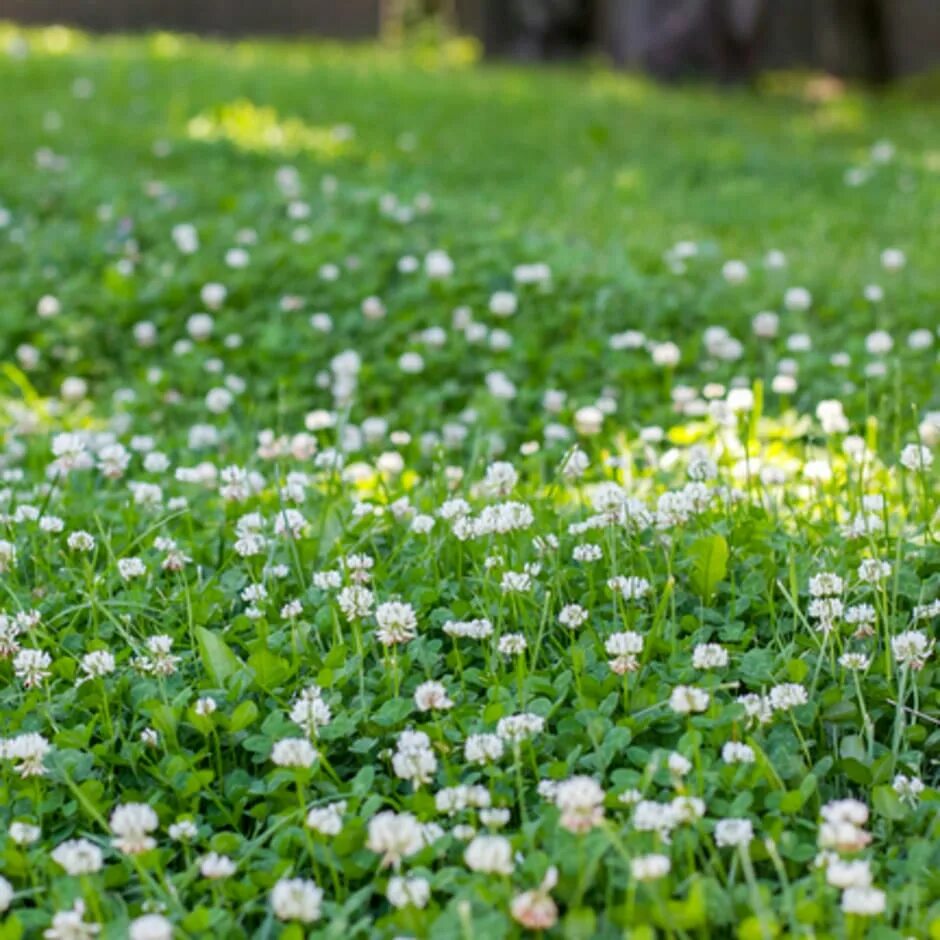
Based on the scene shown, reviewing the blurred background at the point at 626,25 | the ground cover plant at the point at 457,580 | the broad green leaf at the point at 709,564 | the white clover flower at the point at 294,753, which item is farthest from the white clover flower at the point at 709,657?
the blurred background at the point at 626,25

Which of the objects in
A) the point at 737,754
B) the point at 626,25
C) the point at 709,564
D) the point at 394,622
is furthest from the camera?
the point at 626,25

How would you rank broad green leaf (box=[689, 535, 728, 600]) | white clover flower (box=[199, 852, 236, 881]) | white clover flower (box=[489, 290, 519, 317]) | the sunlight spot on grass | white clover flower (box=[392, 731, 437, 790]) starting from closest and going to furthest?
white clover flower (box=[199, 852, 236, 881])
white clover flower (box=[392, 731, 437, 790])
broad green leaf (box=[689, 535, 728, 600])
white clover flower (box=[489, 290, 519, 317])
the sunlight spot on grass

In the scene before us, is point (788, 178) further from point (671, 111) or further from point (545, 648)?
point (545, 648)

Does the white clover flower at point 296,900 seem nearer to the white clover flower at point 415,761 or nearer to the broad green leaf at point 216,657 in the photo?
the white clover flower at point 415,761

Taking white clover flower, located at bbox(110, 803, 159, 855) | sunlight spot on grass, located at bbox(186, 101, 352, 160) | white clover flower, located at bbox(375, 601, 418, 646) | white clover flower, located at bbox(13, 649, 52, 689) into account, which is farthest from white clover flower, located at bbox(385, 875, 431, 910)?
A: sunlight spot on grass, located at bbox(186, 101, 352, 160)

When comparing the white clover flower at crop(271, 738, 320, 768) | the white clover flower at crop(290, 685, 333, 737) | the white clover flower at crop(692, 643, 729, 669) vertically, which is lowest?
the white clover flower at crop(290, 685, 333, 737)

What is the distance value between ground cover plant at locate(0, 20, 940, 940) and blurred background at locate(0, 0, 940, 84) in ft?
24.3

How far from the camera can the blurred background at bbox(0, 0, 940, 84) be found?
13.3 metres

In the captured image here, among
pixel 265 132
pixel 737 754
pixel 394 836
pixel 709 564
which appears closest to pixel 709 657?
pixel 737 754

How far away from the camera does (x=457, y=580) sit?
2.89 metres

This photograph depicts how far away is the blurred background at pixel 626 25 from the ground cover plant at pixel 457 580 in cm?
741

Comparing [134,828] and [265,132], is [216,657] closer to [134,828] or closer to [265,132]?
[134,828]

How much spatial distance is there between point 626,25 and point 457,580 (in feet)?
38.5

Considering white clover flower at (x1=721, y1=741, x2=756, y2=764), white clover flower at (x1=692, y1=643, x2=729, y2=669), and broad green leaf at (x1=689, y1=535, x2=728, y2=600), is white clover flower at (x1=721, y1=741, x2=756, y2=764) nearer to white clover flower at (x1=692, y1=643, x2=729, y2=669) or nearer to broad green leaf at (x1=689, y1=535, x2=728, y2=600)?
white clover flower at (x1=692, y1=643, x2=729, y2=669)
